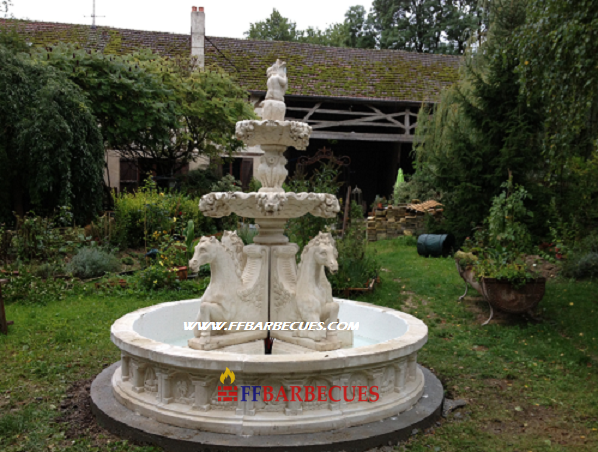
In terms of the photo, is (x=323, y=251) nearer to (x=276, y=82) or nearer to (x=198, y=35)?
(x=276, y=82)

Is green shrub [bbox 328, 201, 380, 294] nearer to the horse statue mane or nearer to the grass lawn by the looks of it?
the grass lawn

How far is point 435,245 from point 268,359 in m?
8.58

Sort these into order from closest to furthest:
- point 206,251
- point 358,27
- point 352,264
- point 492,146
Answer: point 206,251 < point 352,264 < point 492,146 < point 358,27

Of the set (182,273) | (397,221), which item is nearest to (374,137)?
(397,221)

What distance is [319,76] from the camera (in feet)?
63.8

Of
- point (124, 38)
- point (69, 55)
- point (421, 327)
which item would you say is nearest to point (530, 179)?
point (421, 327)

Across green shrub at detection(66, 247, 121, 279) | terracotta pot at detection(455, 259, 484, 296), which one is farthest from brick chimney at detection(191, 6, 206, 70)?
terracotta pot at detection(455, 259, 484, 296)

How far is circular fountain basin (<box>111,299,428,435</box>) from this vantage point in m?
3.68

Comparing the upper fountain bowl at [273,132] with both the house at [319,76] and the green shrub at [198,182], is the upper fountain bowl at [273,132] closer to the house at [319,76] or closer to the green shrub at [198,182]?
the green shrub at [198,182]

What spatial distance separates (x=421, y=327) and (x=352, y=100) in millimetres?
14863

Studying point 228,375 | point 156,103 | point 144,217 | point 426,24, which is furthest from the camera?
point 426,24

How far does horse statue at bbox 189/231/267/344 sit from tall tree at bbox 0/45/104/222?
7.18 meters

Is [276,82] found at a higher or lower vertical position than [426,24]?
lower

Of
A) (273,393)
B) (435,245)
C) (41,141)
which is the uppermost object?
(41,141)
